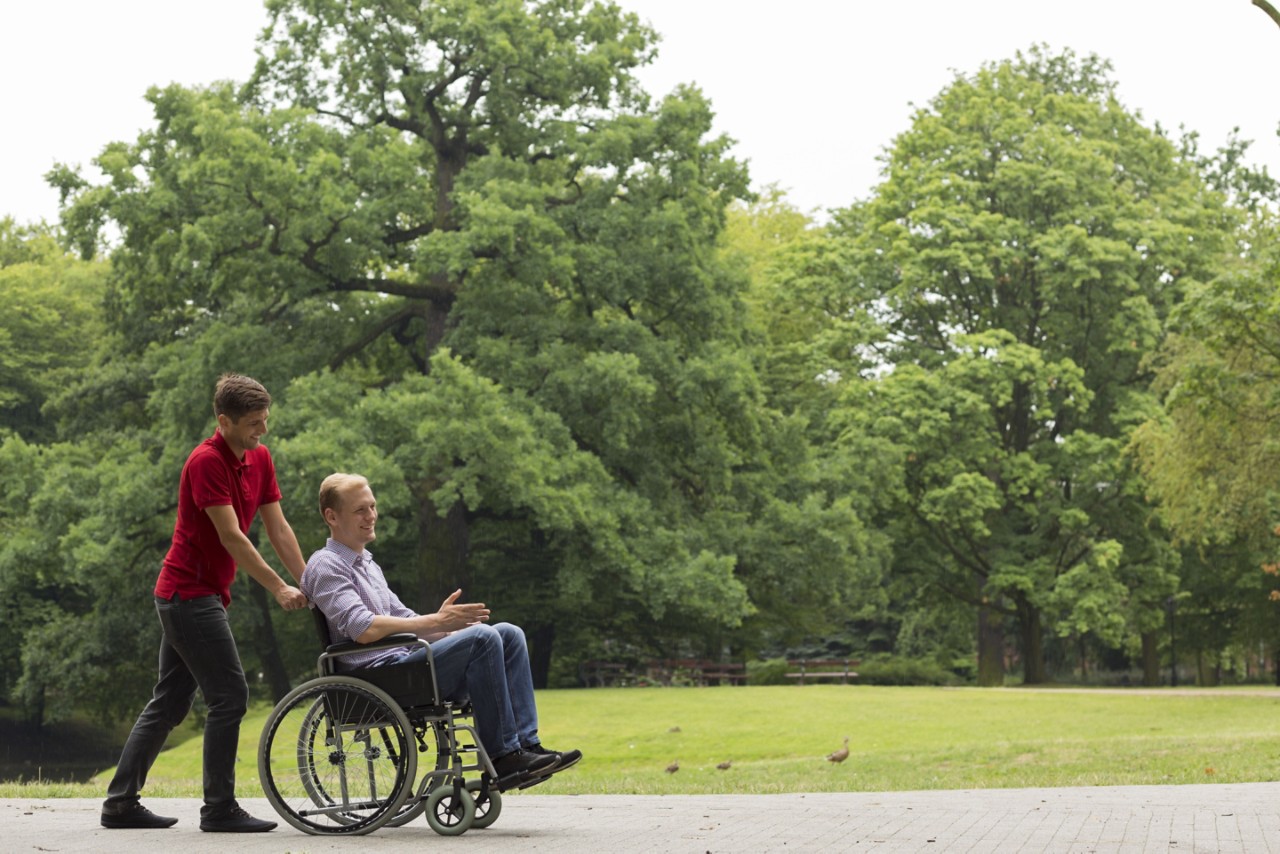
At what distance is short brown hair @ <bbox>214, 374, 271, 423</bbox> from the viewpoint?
693 centimetres

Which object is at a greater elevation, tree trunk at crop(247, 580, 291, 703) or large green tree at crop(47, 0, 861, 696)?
large green tree at crop(47, 0, 861, 696)

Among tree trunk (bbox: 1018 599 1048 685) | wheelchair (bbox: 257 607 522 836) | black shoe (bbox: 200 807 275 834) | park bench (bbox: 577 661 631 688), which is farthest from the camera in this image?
→ tree trunk (bbox: 1018 599 1048 685)

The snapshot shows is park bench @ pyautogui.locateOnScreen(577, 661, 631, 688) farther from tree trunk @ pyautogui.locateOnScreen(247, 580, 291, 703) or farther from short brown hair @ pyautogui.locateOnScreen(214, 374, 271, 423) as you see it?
short brown hair @ pyautogui.locateOnScreen(214, 374, 271, 423)

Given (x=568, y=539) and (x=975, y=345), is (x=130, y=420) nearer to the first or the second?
(x=568, y=539)

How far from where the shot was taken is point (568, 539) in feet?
101

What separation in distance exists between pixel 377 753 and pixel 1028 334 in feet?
116

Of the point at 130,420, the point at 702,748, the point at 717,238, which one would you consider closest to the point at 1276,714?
the point at 702,748

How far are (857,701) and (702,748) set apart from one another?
21.2 ft

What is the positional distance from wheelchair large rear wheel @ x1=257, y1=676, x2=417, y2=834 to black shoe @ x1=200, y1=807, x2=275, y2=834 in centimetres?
14

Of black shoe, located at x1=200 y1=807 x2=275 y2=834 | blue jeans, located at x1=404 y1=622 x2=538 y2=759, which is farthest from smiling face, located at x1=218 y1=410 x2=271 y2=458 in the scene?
black shoe, located at x1=200 y1=807 x2=275 y2=834

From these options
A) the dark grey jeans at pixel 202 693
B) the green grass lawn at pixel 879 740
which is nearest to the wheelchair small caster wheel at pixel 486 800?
the dark grey jeans at pixel 202 693

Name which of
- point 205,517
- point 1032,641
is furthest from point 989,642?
point 205,517

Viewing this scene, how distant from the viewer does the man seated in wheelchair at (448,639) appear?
22.2 feet

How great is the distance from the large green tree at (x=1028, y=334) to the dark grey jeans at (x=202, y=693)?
3013cm
